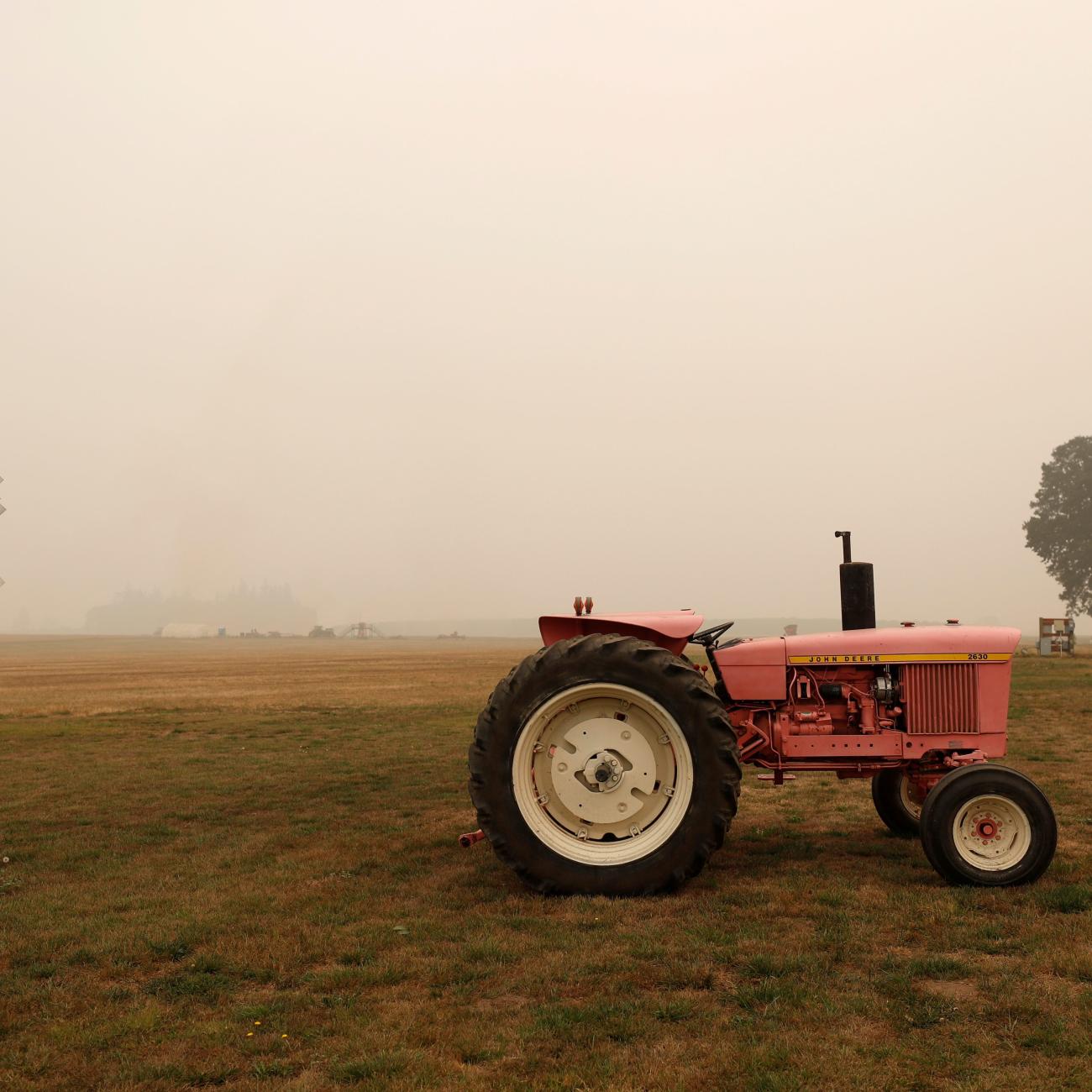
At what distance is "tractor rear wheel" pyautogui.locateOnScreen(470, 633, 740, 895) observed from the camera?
6727 millimetres

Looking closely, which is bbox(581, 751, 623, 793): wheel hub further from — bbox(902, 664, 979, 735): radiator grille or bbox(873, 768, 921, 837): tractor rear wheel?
bbox(873, 768, 921, 837): tractor rear wheel

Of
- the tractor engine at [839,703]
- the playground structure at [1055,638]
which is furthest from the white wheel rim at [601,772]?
the playground structure at [1055,638]

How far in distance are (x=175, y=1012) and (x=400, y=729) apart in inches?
549

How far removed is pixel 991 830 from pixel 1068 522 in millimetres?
74660

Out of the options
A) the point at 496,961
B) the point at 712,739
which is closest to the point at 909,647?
the point at 712,739

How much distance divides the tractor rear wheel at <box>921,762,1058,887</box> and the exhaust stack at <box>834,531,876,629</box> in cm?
156

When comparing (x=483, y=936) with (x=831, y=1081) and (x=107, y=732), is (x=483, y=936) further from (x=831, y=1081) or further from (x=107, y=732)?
(x=107, y=732)

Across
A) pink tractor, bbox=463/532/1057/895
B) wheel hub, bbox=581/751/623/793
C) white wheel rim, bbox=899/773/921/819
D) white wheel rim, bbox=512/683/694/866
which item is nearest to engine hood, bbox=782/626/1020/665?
pink tractor, bbox=463/532/1057/895

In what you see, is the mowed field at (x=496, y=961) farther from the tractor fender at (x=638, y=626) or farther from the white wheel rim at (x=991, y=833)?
the tractor fender at (x=638, y=626)

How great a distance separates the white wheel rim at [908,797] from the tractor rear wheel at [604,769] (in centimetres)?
268

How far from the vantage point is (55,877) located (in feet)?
25.5

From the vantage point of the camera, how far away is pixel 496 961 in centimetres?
552

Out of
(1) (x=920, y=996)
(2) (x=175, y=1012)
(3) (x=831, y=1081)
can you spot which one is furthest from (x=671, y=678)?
(2) (x=175, y=1012)

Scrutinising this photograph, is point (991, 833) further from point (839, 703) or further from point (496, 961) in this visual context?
point (496, 961)
